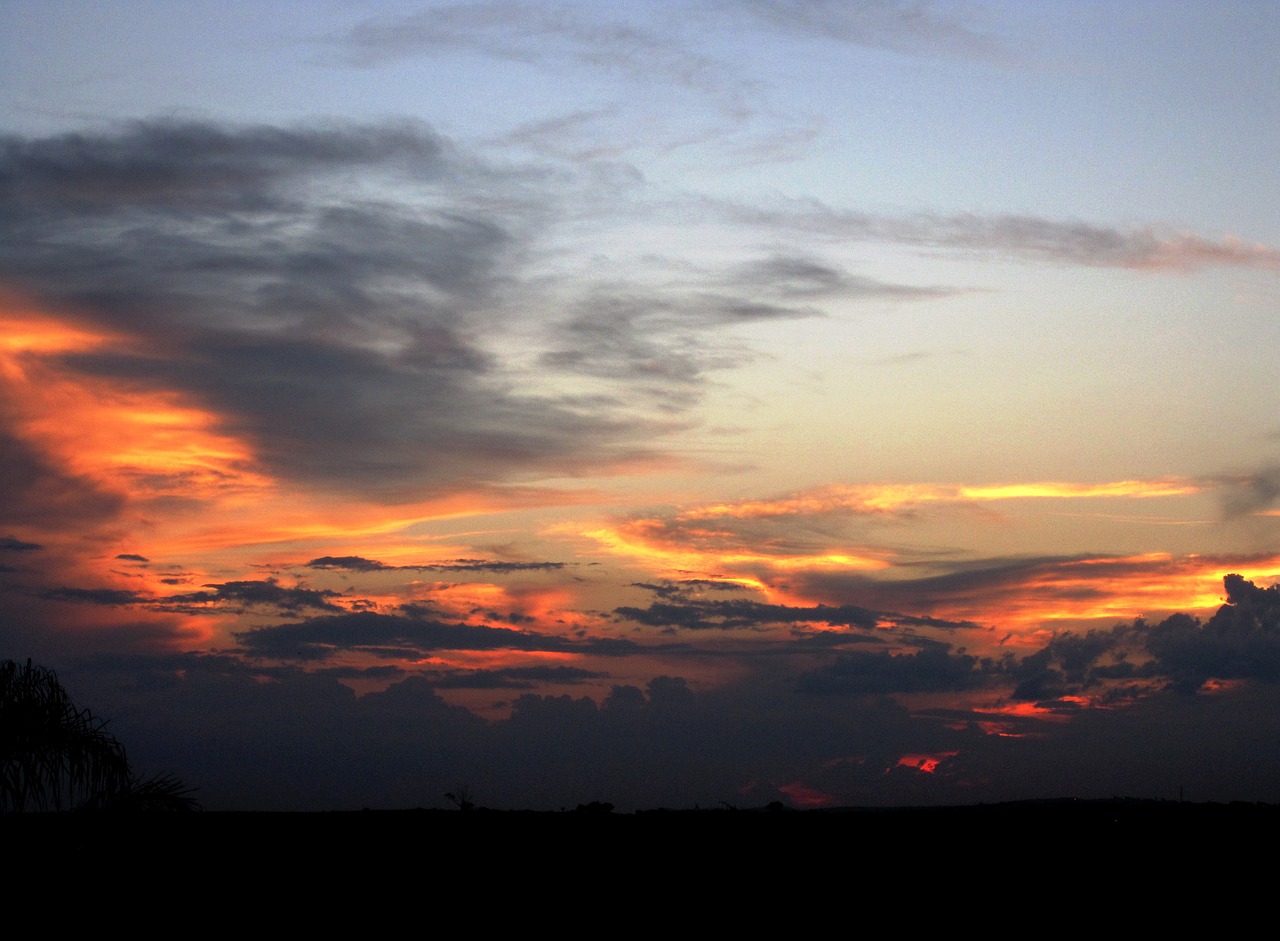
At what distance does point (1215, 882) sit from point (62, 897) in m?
14.4

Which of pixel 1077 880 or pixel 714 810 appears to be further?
pixel 714 810

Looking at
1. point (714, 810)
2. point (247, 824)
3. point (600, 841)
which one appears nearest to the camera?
A: point (600, 841)

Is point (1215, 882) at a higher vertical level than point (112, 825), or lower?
lower

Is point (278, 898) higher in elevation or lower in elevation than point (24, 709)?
lower

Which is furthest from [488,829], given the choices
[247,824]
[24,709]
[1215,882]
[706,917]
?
[1215,882]

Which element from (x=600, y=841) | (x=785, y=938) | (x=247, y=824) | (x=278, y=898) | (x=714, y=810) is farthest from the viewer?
(x=714, y=810)

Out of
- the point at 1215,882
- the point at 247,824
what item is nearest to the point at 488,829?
the point at 247,824

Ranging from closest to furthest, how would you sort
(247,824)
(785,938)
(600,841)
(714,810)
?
(785,938)
(600,841)
(247,824)
(714,810)

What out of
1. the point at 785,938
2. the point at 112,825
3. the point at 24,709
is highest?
the point at 24,709

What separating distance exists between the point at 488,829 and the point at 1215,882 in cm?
1006

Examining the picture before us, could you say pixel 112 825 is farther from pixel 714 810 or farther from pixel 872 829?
pixel 872 829

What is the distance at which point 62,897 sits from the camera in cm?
1489

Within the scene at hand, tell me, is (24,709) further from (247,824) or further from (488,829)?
(488,829)

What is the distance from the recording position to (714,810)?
2077 centimetres
